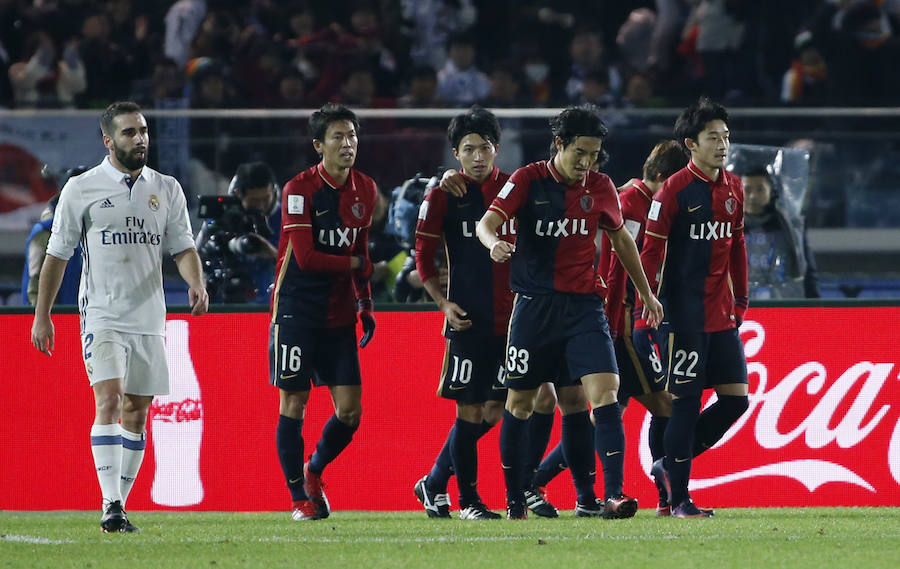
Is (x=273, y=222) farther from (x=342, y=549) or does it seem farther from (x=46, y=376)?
(x=342, y=549)

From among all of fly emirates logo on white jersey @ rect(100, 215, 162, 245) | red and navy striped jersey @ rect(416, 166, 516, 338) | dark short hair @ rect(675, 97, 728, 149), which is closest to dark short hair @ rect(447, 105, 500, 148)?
red and navy striped jersey @ rect(416, 166, 516, 338)

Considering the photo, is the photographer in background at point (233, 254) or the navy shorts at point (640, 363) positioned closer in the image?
the navy shorts at point (640, 363)

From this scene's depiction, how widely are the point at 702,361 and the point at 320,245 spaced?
1927 millimetres

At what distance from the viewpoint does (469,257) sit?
746cm

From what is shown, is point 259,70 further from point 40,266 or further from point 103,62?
point 40,266

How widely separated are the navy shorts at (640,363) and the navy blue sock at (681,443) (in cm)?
39

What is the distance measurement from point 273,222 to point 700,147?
10.2 ft

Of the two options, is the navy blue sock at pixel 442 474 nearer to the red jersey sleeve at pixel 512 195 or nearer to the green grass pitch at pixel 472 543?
the green grass pitch at pixel 472 543

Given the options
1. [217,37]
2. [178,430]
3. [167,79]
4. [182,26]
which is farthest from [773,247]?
[182,26]

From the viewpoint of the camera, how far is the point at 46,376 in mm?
8633

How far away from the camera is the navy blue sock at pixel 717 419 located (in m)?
7.47

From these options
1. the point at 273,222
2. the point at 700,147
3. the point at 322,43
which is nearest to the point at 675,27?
the point at 322,43

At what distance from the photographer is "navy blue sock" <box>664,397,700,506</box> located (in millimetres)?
7430

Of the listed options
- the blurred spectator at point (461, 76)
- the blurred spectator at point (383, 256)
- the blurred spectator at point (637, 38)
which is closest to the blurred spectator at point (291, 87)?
the blurred spectator at point (461, 76)
